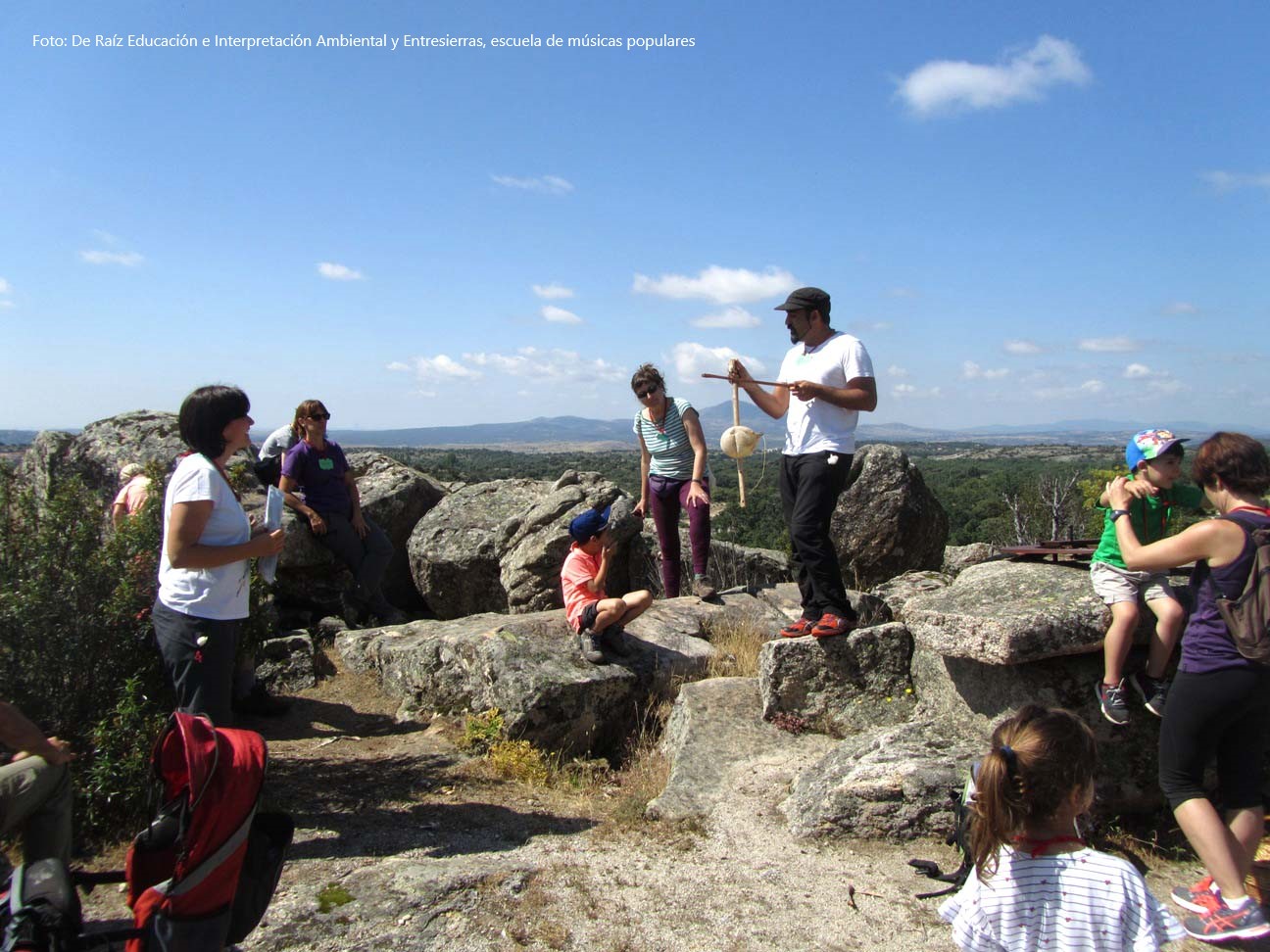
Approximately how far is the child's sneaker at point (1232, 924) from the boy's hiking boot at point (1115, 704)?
100 centimetres

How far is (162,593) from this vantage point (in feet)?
12.6

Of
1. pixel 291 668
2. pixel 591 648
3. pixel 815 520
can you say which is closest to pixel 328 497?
pixel 291 668

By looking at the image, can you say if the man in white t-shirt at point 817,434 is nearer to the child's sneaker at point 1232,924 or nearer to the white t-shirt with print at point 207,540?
the child's sneaker at point 1232,924

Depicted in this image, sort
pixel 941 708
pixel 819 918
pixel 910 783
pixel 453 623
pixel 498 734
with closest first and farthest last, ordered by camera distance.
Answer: pixel 819 918 → pixel 910 783 → pixel 941 708 → pixel 498 734 → pixel 453 623

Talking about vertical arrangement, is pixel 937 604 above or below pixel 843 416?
below

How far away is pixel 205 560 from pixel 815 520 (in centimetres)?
339

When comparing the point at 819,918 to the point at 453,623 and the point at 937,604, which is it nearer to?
the point at 937,604

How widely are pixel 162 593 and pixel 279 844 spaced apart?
1.53 metres

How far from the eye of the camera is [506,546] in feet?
30.4

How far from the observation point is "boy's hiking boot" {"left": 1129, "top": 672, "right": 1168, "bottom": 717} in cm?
414

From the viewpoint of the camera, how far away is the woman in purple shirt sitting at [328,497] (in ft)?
24.4

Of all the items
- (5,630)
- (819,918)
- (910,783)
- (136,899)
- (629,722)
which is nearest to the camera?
(136,899)

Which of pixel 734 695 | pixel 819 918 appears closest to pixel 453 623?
pixel 734 695

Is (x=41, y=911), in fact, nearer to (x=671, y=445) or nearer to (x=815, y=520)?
(x=815, y=520)
